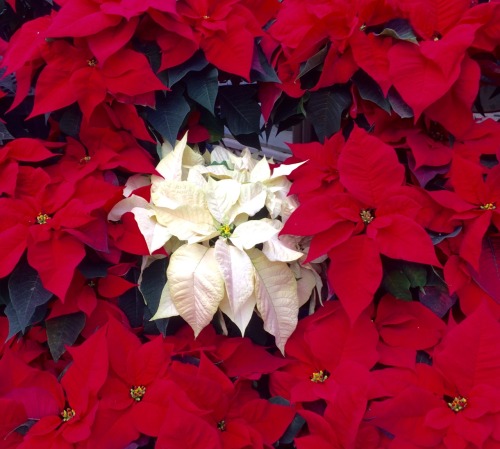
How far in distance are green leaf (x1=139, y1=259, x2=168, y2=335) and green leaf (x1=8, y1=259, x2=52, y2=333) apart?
0.12 metres

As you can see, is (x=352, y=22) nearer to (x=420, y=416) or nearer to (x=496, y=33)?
(x=496, y=33)

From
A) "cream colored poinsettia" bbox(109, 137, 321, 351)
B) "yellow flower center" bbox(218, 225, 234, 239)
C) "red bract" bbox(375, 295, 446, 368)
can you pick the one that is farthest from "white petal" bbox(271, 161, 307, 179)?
"red bract" bbox(375, 295, 446, 368)

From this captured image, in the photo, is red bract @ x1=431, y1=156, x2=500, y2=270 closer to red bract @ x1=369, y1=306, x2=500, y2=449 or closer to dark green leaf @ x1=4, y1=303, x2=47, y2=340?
red bract @ x1=369, y1=306, x2=500, y2=449

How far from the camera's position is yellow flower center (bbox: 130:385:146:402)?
0.74 m

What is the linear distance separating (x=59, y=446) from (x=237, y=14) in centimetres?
59

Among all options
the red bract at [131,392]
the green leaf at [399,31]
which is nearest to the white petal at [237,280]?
the red bract at [131,392]

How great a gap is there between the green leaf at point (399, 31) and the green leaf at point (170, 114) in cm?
28

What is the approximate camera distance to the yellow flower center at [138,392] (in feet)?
2.43

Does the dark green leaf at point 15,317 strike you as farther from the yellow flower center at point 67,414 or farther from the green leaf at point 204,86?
the green leaf at point 204,86

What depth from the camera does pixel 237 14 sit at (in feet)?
2.74

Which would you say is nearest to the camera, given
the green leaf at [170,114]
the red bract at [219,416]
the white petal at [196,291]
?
the red bract at [219,416]

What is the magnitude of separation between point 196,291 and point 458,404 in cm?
33

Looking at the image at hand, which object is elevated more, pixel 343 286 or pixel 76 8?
pixel 76 8

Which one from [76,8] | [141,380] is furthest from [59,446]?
[76,8]
